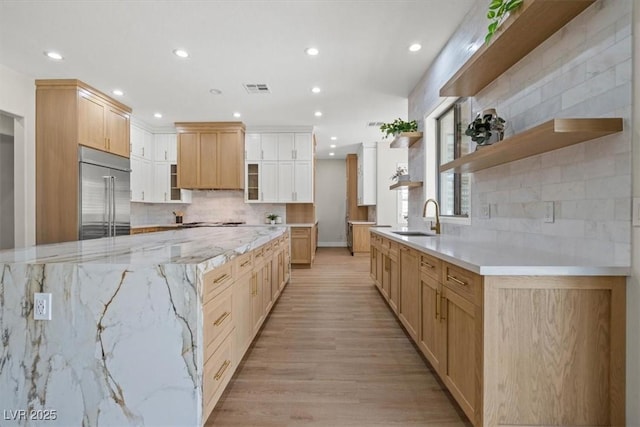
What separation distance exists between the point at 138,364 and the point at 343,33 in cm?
302

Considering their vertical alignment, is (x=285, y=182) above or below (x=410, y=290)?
above

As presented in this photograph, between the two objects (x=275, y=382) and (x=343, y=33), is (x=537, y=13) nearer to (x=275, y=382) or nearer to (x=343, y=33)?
(x=343, y=33)

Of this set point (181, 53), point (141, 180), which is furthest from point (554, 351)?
point (141, 180)

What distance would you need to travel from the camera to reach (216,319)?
1571 millimetres

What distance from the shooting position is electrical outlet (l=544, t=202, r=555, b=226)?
170 cm

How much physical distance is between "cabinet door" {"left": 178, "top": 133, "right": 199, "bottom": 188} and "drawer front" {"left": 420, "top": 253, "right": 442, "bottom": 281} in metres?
4.93

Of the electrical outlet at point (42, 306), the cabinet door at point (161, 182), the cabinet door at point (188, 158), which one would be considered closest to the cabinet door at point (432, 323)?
the electrical outlet at point (42, 306)

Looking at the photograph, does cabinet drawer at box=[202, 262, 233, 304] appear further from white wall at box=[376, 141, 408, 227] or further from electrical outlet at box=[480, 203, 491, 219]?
white wall at box=[376, 141, 408, 227]

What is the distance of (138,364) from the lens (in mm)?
1328

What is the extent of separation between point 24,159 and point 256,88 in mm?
3059

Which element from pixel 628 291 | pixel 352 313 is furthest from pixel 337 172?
pixel 628 291

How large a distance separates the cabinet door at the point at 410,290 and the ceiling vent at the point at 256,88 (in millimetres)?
2889

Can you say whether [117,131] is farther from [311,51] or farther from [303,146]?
[311,51]

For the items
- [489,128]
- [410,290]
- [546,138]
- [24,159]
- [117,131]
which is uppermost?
[117,131]
